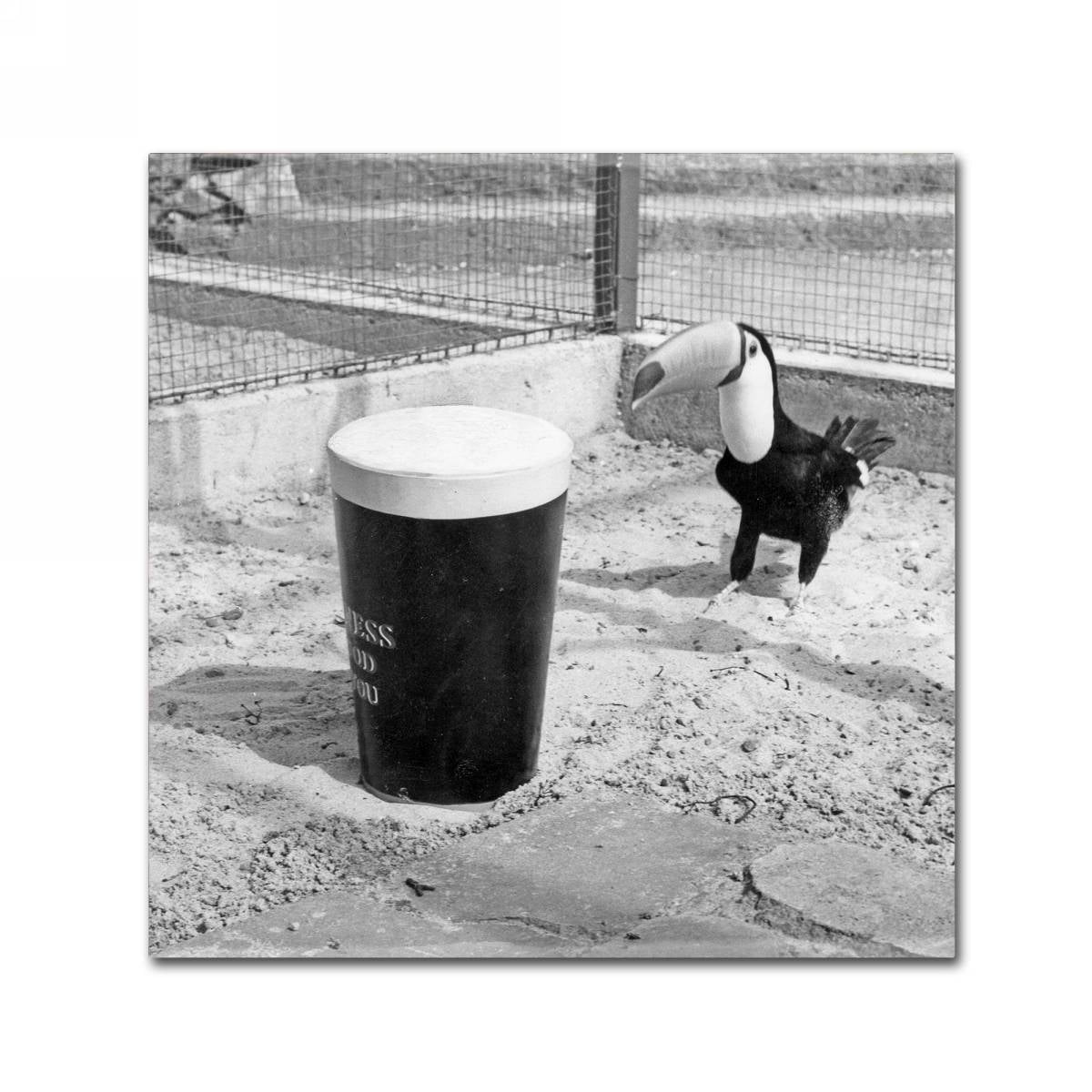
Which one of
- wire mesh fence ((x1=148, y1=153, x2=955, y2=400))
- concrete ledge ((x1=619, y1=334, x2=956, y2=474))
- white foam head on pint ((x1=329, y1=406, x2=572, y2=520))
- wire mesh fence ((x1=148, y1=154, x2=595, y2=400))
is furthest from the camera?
wire mesh fence ((x1=148, y1=154, x2=595, y2=400))

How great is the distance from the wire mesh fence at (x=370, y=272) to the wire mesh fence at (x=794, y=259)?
23cm

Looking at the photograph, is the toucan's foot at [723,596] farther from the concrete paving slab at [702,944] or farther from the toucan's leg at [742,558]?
the concrete paving slab at [702,944]

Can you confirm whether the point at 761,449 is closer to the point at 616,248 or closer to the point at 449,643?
the point at 616,248

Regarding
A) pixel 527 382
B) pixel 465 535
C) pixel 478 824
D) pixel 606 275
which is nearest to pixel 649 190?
pixel 606 275

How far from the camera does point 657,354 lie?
3.04 meters

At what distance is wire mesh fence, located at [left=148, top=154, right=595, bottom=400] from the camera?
10.5 feet


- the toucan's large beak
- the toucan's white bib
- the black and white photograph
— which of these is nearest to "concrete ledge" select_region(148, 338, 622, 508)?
the black and white photograph

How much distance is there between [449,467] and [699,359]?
846mm

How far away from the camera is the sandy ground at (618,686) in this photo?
2.43 metres

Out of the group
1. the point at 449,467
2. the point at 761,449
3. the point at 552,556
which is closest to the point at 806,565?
the point at 761,449

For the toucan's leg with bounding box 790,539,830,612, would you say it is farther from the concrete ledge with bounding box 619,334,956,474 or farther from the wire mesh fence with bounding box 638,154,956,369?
the wire mesh fence with bounding box 638,154,956,369

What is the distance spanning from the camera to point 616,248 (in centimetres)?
344

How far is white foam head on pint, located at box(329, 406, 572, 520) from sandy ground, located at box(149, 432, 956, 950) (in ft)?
1.79
